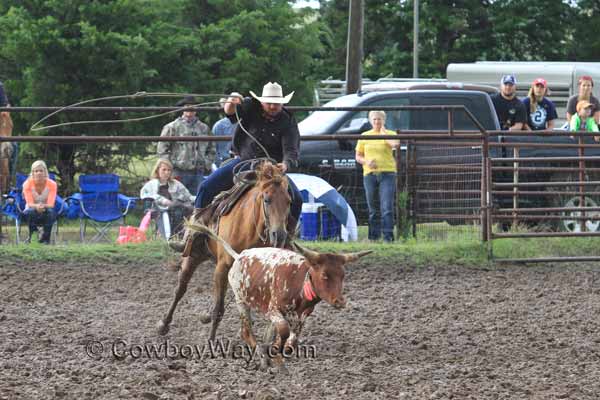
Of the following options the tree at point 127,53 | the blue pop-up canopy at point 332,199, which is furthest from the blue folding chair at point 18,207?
the tree at point 127,53

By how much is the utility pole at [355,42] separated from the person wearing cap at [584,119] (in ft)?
17.2

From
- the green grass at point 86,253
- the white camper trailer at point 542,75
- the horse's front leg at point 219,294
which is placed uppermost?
the white camper trailer at point 542,75

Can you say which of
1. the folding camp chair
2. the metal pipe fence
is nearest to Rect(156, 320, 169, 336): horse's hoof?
the folding camp chair

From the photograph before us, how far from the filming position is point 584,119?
47.4 ft

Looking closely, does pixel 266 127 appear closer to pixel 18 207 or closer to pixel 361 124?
pixel 18 207

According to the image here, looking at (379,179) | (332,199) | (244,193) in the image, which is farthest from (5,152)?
(244,193)

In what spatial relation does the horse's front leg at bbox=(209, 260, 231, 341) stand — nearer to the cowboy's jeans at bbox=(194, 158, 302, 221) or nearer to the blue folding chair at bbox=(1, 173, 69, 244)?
the cowboy's jeans at bbox=(194, 158, 302, 221)

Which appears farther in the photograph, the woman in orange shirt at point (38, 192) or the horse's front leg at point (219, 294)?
the woman in orange shirt at point (38, 192)

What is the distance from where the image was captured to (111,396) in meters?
6.15

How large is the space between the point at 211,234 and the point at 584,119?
7916mm

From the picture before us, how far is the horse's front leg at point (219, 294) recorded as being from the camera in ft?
25.7

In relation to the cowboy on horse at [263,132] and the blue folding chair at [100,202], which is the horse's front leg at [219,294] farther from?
the blue folding chair at [100,202]

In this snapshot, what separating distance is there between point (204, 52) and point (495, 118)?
706cm

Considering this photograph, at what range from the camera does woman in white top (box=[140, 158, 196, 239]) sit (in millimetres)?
13055
